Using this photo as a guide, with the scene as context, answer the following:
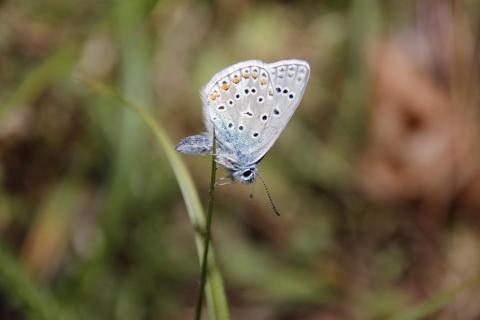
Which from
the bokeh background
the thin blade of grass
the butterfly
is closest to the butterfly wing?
the butterfly

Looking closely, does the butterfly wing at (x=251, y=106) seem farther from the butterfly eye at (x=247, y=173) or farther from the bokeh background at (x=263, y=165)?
the bokeh background at (x=263, y=165)

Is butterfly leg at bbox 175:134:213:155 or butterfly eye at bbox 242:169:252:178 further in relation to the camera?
butterfly eye at bbox 242:169:252:178

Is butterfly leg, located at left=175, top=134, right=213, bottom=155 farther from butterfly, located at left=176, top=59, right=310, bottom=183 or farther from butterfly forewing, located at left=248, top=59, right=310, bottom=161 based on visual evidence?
butterfly forewing, located at left=248, top=59, right=310, bottom=161

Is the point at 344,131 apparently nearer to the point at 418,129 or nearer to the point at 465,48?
the point at 418,129

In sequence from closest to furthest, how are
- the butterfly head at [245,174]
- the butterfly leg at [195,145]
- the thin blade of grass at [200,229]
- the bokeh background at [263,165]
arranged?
the thin blade of grass at [200,229] → the butterfly leg at [195,145] → the butterfly head at [245,174] → the bokeh background at [263,165]

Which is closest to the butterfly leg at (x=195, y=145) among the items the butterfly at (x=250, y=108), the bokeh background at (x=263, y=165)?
the butterfly at (x=250, y=108)

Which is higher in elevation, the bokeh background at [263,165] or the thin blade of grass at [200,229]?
the bokeh background at [263,165]

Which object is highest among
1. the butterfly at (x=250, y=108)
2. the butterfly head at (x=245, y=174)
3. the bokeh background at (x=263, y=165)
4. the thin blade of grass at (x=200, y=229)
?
the bokeh background at (x=263, y=165)
